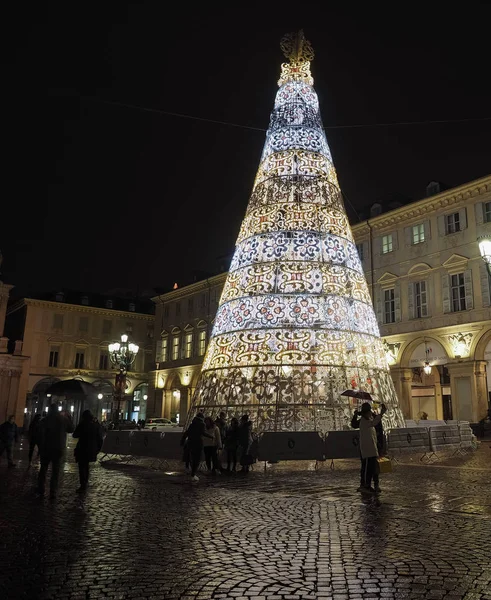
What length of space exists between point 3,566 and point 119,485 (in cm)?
600

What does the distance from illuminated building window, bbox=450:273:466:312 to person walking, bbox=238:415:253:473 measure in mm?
19377

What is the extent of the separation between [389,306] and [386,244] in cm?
395

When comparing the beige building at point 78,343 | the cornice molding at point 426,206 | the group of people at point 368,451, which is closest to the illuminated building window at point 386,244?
the cornice molding at point 426,206

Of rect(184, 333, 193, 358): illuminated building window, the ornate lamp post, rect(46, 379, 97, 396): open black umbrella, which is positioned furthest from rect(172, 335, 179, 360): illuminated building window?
the ornate lamp post

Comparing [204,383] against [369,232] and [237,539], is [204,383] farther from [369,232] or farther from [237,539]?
[369,232]

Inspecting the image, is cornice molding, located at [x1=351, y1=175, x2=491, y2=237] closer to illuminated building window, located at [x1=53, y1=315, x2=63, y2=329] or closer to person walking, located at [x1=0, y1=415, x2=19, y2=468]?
person walking, located at [x1=0, y1=415, x2=19, y2=468]

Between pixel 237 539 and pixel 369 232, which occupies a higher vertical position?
pixel 369 232

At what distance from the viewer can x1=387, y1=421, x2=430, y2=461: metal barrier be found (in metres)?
14.8

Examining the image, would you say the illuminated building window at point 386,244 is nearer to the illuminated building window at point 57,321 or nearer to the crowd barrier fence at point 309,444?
the crowd barrier fence at point 309,444

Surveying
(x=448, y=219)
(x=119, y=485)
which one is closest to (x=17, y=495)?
(x=119, y=485)

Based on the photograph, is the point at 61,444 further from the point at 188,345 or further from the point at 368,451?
the point at 188,345

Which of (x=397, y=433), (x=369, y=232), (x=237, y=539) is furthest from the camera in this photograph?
(x=369, y=232)

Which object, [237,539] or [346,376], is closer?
[237,539]

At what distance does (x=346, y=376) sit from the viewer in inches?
493
